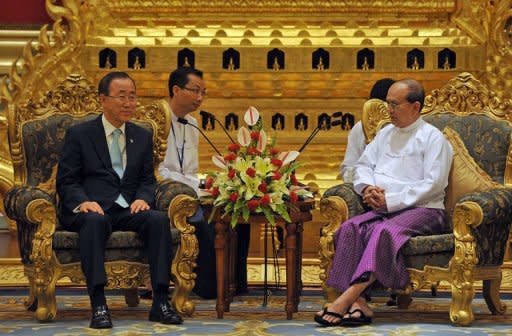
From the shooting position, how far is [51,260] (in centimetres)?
593

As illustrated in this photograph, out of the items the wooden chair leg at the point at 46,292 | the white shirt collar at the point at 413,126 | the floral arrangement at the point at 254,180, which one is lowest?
the wooden chair leg at the point at 46,292

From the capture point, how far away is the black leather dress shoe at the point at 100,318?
563cm

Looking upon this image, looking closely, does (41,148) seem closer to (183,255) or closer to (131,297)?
(131,297)

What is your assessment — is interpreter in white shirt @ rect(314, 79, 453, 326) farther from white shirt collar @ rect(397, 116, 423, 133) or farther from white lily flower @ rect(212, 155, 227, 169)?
white lily flower @ rect(212, 155, 227, 169)

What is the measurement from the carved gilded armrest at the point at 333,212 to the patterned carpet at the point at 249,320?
11.5 inches

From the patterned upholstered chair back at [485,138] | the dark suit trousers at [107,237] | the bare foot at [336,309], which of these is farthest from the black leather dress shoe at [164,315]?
the patterned upholstered chair back at [485,138]

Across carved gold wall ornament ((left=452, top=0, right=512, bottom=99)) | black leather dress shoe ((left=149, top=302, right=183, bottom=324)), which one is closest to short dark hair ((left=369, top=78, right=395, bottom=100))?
black leather dress shoe ((left=149, top=302, right=183, bottom=324))

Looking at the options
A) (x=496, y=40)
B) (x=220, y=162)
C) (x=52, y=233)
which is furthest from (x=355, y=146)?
(x=496, y=40)

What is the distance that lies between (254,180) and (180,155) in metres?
1.12

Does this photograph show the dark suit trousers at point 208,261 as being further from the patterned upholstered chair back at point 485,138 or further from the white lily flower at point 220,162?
the patterned upholstered chair back at point 485,138

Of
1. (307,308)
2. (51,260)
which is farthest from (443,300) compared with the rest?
(51,260)

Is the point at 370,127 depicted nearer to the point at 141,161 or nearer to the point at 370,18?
the point at 141,161

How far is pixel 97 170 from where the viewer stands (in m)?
6.21

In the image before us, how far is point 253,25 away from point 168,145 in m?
3.50
